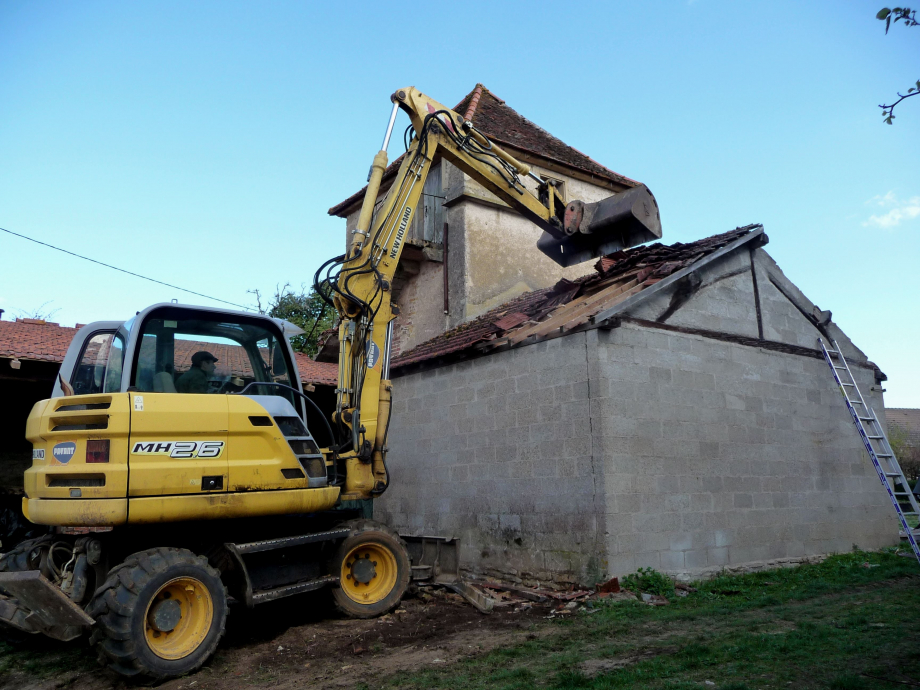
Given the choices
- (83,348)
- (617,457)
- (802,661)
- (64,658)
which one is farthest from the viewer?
(617,457)

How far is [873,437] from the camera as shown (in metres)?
10.8

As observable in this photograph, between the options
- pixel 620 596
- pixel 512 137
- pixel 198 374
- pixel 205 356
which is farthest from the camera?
pixel 512 137

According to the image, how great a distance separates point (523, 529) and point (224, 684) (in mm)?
4559

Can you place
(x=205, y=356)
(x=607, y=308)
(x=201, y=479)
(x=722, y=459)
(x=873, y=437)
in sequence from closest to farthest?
1. (x=201, y=479)
2. (x=205, y=356)
3. (x=607, y=308)
4. (x=722, y=459)
5. (x=873, y=437)

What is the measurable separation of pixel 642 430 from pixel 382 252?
12.2 feet

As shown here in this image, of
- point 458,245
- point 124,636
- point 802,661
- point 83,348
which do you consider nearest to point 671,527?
point 802,661

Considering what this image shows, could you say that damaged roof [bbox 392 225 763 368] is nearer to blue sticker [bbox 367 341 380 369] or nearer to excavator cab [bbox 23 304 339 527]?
blue sticker [bbox 367 341 380 369]

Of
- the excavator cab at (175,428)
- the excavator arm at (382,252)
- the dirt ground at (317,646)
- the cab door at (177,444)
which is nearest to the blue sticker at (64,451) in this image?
the excavator cab at (175,428)

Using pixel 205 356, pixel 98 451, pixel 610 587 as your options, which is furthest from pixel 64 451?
pixel 610 587

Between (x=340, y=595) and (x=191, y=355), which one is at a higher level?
(x=191, y=355)

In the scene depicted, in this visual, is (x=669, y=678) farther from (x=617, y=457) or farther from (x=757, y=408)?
(x=757, y=408)

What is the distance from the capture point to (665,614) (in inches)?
283

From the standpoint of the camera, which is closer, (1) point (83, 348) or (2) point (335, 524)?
(1) point (83, 348)

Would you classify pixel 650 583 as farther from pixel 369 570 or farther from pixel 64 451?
pixel 64 451
